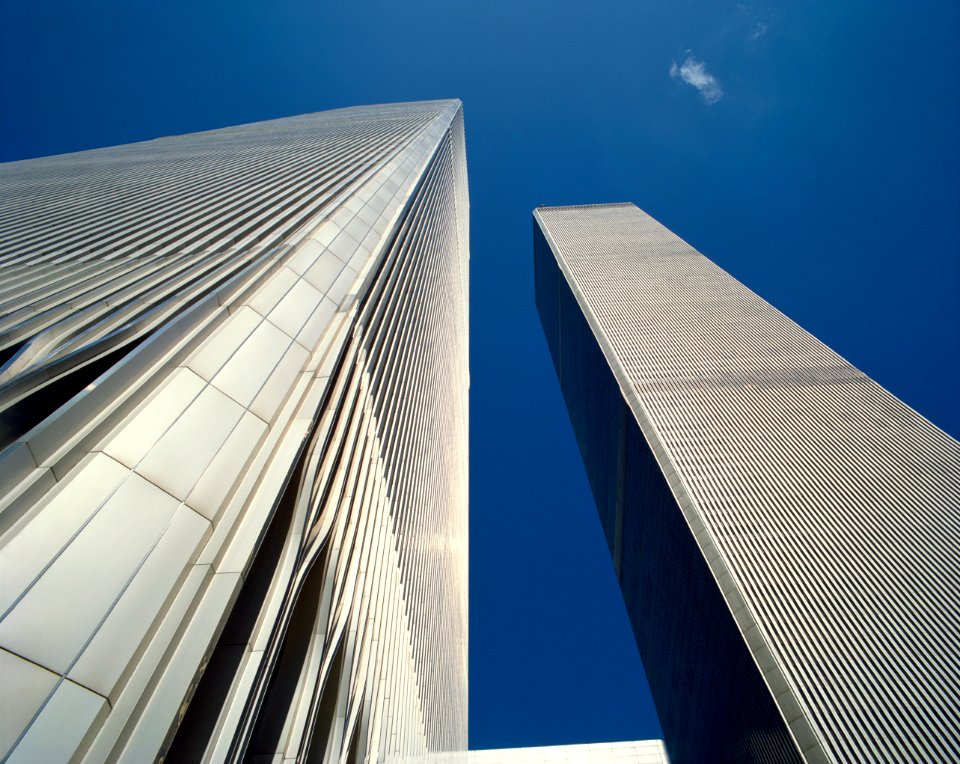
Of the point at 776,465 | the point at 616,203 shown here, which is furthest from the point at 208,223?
the point at 616,203

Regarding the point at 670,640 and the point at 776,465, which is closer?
the point at 776,465

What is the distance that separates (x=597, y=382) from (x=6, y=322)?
63894mm

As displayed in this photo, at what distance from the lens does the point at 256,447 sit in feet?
29.2

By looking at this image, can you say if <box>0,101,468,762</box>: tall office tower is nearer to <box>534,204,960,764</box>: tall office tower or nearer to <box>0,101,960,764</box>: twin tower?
<box>0,101,960,764</box>: twin tower

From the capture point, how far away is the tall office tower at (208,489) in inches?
208

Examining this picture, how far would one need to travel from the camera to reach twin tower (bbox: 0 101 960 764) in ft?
19.4

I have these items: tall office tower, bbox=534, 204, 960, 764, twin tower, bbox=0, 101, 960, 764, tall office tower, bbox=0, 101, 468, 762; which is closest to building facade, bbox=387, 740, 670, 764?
twin tower, bbox=0, 101, 960, 764

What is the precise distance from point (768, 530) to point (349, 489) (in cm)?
3218

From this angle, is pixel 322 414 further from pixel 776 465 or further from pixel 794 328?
pixel 794 328

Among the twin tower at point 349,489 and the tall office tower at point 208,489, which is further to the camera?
the twin tower at point 349,489

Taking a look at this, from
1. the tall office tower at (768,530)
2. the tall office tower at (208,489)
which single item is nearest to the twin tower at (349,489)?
the tall office tower at (208,489)

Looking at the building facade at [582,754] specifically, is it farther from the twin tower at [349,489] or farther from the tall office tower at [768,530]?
the tall office tower at [768,530]

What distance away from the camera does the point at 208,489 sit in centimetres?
747

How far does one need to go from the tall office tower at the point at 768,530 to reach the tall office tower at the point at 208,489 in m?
19.5
